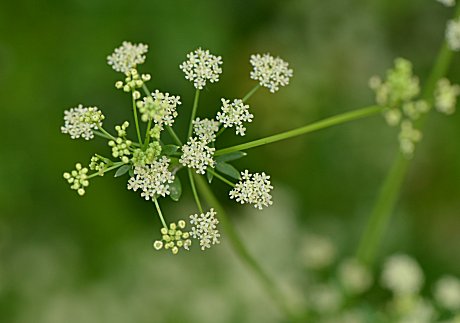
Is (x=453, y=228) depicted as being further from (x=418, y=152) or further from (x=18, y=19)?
(x=18, y=19)

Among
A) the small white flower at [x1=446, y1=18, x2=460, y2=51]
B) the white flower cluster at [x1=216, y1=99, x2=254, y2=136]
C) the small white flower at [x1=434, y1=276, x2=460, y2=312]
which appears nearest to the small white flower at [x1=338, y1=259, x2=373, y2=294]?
the small white flower at [x1=434, y1=276, x2=460, y2=312]

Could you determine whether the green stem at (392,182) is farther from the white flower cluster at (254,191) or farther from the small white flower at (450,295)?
the white flower cluster at (254,191)

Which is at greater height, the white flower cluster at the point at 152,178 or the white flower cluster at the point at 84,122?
the white flower cluster at the point at 84,122

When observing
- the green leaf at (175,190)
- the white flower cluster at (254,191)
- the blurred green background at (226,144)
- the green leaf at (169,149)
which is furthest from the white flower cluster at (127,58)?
the blurred green background at (226,144)

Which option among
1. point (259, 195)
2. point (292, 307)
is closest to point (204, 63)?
point (259, 195)

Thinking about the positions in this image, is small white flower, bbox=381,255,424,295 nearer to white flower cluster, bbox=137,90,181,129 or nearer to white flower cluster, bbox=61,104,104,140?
white flower cluster, bbox=137,90,181,129

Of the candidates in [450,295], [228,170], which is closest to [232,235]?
[228,170]
